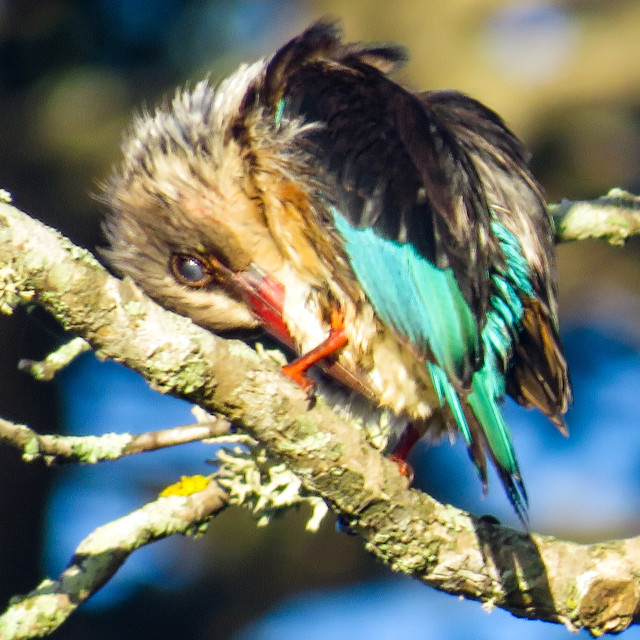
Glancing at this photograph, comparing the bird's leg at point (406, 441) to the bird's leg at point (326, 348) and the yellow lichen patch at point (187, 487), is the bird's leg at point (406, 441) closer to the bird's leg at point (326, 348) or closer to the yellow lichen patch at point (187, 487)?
the bird's leg at point (326, 348)

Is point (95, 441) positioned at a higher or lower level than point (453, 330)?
lower

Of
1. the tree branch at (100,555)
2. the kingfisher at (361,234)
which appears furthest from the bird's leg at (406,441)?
the tree branch at (100,555)

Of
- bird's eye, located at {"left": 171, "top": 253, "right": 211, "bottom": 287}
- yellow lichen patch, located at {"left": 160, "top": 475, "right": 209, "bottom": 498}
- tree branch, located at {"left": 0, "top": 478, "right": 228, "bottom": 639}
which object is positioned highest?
bird's eye, located at {"left": 171, "top": 253, "right": 211, "bottom": 287}

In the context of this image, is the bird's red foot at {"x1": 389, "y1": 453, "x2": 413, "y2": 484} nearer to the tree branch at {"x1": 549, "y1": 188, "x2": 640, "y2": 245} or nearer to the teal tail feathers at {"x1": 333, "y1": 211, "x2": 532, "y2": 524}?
the teal tail feathers at {"x1": 333, "y1": 211, "x2": 532, "y2": 524}

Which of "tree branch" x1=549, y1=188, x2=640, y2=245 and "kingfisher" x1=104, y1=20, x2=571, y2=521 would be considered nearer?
"kingfisher" x1=104, y1=20, x2=571, y2=521

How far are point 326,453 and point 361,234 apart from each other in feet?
2.02

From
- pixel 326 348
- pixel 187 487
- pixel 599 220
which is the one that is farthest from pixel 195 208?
pixel 599 220

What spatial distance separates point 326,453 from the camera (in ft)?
7.43

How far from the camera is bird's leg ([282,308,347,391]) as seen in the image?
272 cm

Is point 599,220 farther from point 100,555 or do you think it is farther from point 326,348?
point 100,555

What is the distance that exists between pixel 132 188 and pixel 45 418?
10.9 ft

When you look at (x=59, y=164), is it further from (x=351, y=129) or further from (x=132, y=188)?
(x=351, y=129)

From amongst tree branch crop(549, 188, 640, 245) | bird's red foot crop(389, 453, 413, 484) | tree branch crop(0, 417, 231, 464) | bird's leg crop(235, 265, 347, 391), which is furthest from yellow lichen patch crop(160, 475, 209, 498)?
tree branch crop(549, 188, 640, 245)

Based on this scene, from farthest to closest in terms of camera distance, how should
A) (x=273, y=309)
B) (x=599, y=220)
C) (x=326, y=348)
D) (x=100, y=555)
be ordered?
(x=599, y=220) < (x=273, y=309) < (x=326, y=348) < (x=100, y=555)
